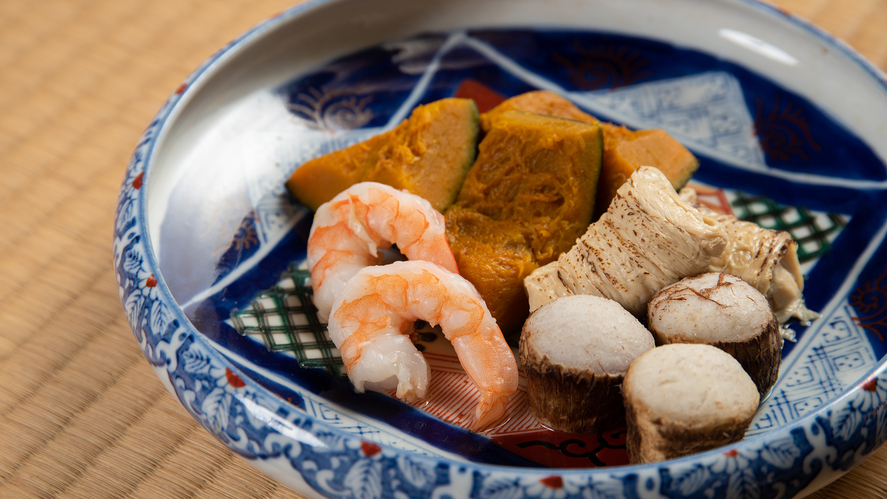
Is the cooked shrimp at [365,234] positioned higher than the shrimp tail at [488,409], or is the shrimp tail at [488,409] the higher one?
the cooked shrimp at [365,234]

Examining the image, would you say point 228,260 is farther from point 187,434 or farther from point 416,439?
point 416,439

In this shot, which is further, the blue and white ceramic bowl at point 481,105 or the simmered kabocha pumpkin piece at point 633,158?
the simmered kabocha pumpkin piece at point 633,158

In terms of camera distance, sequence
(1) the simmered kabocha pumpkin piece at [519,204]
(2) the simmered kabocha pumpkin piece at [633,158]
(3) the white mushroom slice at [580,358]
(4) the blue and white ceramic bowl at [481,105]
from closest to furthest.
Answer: (4) the blue and white ceramic bowl at [481,105] → (3) the white mushroom slice at [580,358] → (1) the simmered kabocha pumpkin piece at [519,204] → (2) the simmered kabocha pumpkin piece at [633,158]

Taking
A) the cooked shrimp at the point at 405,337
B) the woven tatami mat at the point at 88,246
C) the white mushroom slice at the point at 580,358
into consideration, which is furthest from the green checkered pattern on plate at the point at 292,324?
the white mushroom slice at the point at 580,358

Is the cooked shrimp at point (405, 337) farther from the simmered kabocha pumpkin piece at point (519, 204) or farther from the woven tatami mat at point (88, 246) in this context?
the woven tatami mat at point (88, 246)

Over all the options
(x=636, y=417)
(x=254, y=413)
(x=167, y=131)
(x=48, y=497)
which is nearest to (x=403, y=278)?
(x=254, y=413)

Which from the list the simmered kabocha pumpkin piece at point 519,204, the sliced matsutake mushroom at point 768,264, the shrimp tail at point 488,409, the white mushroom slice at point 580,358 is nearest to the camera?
the white mushroom slice at point 580,358

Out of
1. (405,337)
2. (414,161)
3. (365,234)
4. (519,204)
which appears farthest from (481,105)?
(405,337)

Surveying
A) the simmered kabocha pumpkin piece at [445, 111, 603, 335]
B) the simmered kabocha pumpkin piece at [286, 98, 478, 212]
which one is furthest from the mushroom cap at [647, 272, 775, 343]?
the simmered kabocha pumpkin piece at [286, 98, 478, 212]

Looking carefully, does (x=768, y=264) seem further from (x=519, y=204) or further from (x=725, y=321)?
(x=519, y=204)
